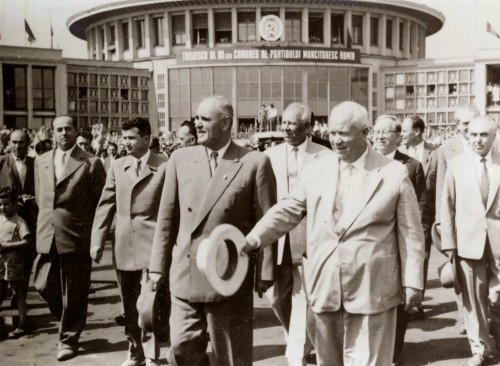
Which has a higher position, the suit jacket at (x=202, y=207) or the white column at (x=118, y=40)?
the white column at (x=118, y=40)

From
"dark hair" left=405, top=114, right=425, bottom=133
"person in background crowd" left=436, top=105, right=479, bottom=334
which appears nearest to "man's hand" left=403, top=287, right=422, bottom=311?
"person in background crowd" left=436, top=105, right=479, bottom=334

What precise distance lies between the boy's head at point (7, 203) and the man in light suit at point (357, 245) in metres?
4.13

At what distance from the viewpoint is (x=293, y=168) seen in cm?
639

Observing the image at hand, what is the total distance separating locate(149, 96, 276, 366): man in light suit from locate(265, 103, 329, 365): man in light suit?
140cm

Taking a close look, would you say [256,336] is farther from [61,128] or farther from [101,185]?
[61,128]

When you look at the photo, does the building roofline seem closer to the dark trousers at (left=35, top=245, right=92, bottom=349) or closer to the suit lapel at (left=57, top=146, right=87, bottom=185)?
the suit lapel at (left=57, top=146, right=87, bottom=185)

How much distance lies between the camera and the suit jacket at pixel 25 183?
772cm

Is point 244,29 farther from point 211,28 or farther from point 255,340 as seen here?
point 255,340

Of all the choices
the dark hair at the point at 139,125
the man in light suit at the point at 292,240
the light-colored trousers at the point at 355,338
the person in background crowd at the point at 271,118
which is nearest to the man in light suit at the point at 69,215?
the dark hair at the point at 139,125

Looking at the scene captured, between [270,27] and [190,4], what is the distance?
23.5 feet

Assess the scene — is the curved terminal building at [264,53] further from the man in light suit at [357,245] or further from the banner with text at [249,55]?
the man in light suit at [357,245]

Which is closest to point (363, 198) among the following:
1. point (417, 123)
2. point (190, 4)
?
point (417, 123)

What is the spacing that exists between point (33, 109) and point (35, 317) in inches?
1691

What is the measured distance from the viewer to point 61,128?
6.50 m
